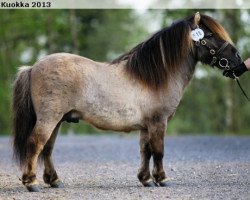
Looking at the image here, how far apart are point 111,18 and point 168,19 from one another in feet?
27.6

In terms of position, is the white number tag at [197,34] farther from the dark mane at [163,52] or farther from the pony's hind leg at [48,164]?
the pony's hind leg at [48,164]

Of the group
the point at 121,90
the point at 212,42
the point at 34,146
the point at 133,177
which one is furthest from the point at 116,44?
the point at 34,146

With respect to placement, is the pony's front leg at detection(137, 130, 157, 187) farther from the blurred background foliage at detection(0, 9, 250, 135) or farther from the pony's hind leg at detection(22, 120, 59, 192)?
the blurred background foliage at detection(0, 9, 250, 135)

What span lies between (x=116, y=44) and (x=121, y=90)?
34.5 meters

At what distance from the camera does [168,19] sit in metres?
36.0

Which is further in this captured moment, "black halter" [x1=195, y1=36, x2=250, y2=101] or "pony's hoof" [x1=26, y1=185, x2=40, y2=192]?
"black halter" [x1=195, y1=36, x2=250, y2=101]

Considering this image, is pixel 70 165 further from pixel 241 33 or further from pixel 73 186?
pixel 241 33

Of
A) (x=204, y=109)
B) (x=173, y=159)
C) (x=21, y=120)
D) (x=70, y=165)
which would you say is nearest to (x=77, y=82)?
(x=21, y=120)

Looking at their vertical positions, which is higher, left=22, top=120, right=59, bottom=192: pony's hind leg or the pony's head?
the pony's head

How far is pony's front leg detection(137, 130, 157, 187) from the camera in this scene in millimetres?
→ 9430

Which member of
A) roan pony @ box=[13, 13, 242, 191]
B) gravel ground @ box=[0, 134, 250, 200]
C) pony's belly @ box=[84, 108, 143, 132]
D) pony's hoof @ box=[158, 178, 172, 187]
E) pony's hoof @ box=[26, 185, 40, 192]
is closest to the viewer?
gravel ground @ box=[0, 134, 250, 200]

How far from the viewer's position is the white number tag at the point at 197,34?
9539mm

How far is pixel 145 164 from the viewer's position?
31.2 feet

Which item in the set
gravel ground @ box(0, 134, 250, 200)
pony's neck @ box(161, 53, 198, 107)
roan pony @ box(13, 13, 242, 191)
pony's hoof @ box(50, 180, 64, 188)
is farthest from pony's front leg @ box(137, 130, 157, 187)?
pony's hoof @ box(50, 180, 64, 188)
